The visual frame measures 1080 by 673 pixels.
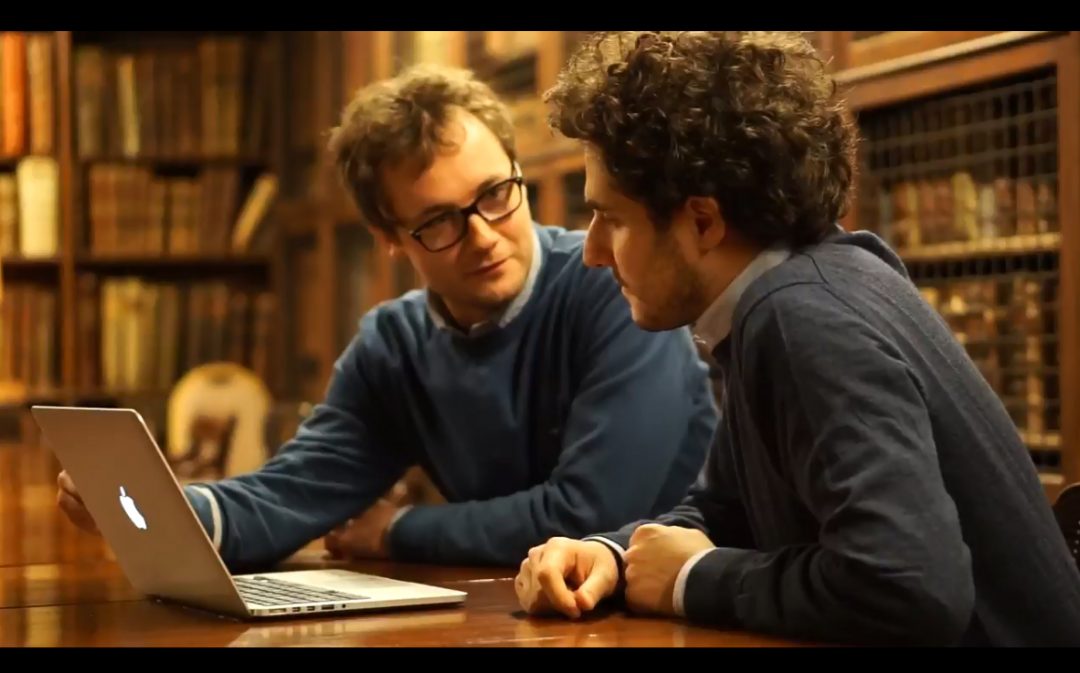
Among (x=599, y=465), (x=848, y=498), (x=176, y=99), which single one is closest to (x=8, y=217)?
(x=176, y=99)

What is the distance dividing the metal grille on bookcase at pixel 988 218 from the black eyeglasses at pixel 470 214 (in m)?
0.93

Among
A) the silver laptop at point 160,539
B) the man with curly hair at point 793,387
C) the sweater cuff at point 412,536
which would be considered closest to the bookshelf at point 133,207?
the sweater cuff at point 412,536

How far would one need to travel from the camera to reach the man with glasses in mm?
1710

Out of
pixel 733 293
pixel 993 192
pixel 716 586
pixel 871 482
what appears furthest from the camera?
pixel 993 192

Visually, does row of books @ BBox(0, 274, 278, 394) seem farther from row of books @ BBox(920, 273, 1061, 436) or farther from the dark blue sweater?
the dark blue sweater

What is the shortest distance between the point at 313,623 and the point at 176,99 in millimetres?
4242

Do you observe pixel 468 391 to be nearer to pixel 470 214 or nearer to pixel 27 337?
pixel 470 214

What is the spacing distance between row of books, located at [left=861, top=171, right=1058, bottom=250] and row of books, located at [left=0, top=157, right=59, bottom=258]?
3.23 m

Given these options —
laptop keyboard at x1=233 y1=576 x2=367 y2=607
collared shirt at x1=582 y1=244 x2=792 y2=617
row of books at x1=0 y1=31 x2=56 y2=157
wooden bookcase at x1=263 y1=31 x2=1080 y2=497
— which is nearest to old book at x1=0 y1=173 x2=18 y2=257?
row of books at x1=0 y1=31 x2=56 y2=157

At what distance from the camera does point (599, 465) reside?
1688 mm

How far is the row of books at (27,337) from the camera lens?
5.00m
